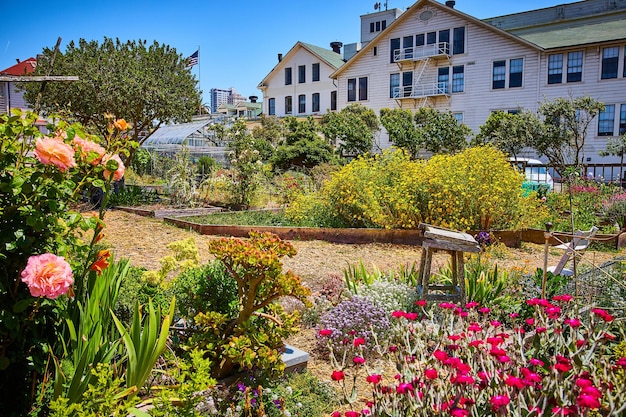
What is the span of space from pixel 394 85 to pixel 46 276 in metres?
34.8

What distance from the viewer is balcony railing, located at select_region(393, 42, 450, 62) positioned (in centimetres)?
3269

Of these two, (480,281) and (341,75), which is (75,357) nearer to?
(480,281)

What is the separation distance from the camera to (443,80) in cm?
3325

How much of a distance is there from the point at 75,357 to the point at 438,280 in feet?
13.4

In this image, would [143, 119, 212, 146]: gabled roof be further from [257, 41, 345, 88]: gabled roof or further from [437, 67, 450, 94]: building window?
[257, 41, 345, 88]: gabled roof

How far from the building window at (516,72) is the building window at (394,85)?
7.46 meters

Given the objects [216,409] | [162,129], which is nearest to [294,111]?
[162,129]

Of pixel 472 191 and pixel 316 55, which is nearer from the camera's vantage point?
pixel 472 191

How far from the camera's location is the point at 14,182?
2.38 metres

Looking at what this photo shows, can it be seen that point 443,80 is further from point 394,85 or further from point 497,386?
point 497,386

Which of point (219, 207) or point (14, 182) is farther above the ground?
point (14, 182)

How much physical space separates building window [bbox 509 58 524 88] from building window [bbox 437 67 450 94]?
13.0 ft

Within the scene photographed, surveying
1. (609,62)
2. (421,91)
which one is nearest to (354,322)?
(609,62)

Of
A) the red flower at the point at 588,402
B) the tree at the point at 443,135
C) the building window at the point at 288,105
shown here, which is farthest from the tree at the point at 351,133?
the red flower at the point at 588,402
